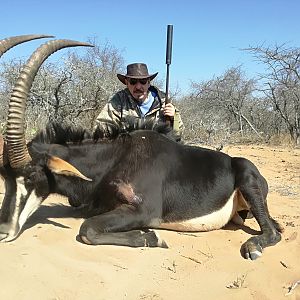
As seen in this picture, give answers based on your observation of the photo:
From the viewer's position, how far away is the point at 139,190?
4.70 m

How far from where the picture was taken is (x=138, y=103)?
21.3ft

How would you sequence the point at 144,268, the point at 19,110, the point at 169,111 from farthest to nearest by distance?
the point at 169,111, the point at 19,110, the point at 144,268

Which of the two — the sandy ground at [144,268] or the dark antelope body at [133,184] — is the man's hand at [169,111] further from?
the sandy ground at [144,268]

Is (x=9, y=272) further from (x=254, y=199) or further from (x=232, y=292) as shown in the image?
(x=254, y=199)

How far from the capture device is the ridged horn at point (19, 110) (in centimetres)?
424

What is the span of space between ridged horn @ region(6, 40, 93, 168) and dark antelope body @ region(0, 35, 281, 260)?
0.01m

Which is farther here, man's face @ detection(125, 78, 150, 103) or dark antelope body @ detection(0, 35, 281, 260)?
man's face @ detection(125, 78, 150, 103)

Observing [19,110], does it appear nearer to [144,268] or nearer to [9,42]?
[9,42]

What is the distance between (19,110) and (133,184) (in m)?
1.33

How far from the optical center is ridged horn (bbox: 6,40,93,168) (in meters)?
4.24

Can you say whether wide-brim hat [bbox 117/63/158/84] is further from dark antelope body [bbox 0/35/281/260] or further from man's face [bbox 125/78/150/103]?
dark antelope body [bbox 0/35/281/260]

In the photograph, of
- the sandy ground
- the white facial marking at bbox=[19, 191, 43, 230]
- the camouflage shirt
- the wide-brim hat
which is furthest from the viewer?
the camouflage shirt

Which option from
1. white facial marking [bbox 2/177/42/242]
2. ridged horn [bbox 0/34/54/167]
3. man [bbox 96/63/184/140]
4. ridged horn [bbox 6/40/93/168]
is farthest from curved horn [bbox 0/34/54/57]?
man [bbox 96/63/184/140]

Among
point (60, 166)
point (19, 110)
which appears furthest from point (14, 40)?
point (60, 166)
